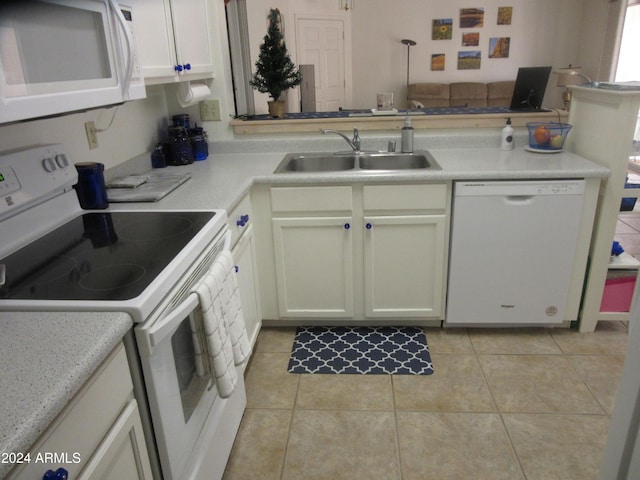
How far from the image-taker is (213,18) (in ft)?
8.43

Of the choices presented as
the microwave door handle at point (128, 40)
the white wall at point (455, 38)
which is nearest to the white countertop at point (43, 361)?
the microwave door handle at point (128, 40)

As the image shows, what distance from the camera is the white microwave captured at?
1018 mm

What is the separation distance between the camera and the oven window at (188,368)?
4.18 ft

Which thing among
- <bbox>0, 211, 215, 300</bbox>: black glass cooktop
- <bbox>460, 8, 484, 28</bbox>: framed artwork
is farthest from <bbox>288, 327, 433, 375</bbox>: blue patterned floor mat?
<bbox>460, 8, 484, 28</bbox>: framed artwork

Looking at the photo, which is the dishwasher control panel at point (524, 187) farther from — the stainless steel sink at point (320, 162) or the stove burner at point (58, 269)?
the stove burner at point (58, 269)

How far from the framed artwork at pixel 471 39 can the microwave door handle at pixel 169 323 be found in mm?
6720

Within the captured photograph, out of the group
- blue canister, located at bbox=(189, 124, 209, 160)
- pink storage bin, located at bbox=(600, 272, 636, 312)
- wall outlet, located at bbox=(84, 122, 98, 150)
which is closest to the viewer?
wall outlet, located at bbox=(84, 122, 98, 150)

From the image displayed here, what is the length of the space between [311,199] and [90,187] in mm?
973

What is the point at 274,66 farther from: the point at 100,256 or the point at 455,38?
the point at 455,38

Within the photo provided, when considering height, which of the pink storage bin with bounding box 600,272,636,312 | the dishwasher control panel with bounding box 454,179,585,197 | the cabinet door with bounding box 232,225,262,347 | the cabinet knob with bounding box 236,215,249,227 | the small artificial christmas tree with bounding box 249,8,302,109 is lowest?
the pink storage bin with bounding box 600,272,636,312

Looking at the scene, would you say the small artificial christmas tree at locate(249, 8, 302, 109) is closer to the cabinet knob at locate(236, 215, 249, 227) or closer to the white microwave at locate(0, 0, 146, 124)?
the cabinet knob at locate(236, 215, 249, 227)

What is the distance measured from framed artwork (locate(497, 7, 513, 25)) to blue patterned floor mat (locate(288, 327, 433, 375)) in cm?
573

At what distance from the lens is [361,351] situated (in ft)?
7.93

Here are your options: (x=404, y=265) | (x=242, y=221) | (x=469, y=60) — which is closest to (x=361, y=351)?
(x=404, y=265)
